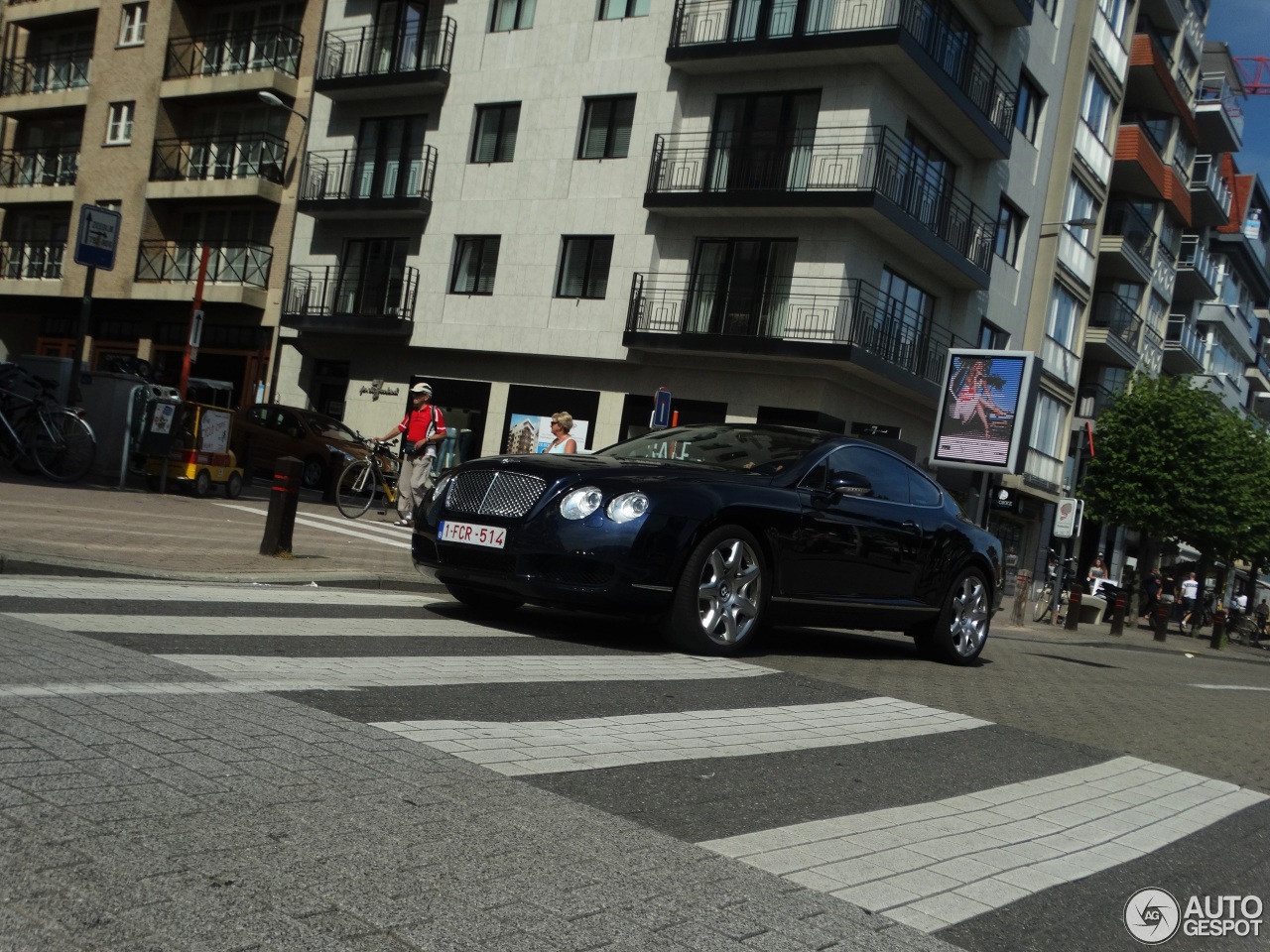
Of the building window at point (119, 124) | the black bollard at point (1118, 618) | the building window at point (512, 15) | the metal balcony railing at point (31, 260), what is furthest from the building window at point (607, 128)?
the metal balcony railing at point (31, 260)

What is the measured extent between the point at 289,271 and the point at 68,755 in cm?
3331

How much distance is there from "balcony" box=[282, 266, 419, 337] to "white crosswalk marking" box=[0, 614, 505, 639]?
84.0 feet

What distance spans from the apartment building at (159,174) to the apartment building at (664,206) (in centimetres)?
125

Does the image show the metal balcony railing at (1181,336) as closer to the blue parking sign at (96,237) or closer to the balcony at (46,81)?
the balcony at (46,81)

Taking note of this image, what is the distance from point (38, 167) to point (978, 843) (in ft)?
144

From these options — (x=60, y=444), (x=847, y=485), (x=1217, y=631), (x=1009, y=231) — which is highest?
(x=1009, y=231)

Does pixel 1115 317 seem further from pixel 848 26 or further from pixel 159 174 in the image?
pixel 159 174

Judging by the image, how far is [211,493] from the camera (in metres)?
18.0

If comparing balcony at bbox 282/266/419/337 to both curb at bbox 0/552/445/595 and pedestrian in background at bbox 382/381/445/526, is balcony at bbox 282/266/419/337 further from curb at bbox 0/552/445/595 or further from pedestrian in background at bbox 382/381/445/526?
curb at bbox 0/552/445/595

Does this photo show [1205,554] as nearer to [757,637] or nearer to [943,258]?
[943,258]

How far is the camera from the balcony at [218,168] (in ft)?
117

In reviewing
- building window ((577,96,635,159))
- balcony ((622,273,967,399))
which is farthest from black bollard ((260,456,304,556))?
building window ((577,96,635,159))

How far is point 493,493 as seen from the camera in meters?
8.10

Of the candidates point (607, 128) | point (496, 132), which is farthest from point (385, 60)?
point (607, 128)
